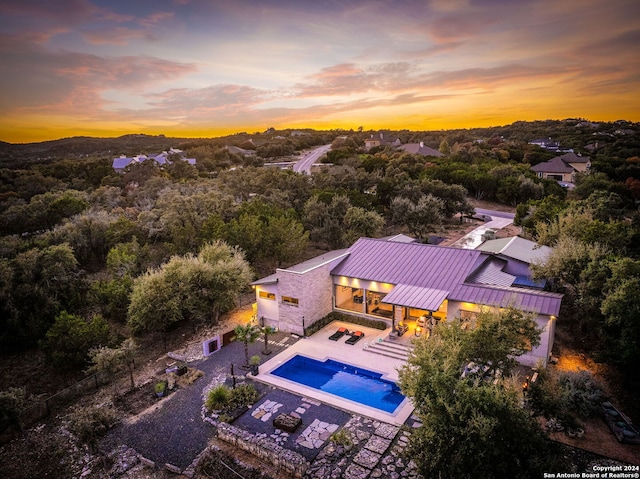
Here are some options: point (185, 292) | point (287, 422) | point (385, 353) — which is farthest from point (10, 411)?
point (385, 353)

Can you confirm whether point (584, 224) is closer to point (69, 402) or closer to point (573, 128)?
point (69, 402)

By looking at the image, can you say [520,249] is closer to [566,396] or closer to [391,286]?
[391,286]

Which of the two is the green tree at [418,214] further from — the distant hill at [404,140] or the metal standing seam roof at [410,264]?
the distant hill at [404,140]

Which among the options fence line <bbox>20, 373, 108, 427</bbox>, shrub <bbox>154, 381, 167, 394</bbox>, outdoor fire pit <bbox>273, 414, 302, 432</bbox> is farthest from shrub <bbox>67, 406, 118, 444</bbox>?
outdoor fire pit <bbox>273, 414, 302, 432</bbox>

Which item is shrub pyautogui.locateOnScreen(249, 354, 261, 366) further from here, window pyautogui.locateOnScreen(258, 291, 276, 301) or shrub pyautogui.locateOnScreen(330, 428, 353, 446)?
shrub pyautogui.locateOnScreen(330, 428, 353, 446)

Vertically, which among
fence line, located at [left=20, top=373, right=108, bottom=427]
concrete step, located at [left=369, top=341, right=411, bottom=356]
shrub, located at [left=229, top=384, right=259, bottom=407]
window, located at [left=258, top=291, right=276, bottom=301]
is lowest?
fence line, located at [left=20, top=373, right=108, bottom=427]
